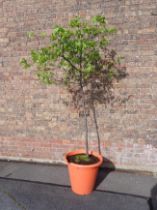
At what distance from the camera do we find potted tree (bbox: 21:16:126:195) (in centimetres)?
284

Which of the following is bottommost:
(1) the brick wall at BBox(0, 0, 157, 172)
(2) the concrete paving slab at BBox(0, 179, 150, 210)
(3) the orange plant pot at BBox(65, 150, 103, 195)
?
(2) the concrete paving slab at BBox(0, 179, 150, 210)

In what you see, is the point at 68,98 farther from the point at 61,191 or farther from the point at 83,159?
the point at 61,191

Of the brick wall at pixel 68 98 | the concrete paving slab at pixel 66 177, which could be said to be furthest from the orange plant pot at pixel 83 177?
the brick wall at pixel 68 98

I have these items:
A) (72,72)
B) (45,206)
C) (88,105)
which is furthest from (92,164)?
(72,72)

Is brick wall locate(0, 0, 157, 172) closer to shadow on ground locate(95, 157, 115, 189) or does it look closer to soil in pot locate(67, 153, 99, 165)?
shadow on ground locate(95, 157, 115, 189)

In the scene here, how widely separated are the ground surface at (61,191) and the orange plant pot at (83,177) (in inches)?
3.2

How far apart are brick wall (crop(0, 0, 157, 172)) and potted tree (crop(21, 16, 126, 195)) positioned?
0.16m

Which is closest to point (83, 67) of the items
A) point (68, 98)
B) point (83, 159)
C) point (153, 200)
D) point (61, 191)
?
point (68, 98)

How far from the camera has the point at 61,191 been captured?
3.41m

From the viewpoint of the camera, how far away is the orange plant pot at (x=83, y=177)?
124 inches

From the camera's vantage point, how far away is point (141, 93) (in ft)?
11.8

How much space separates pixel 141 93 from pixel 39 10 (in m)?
1.81

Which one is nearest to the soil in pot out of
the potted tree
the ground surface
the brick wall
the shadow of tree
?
the potted tree

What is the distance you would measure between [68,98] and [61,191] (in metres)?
1.27
